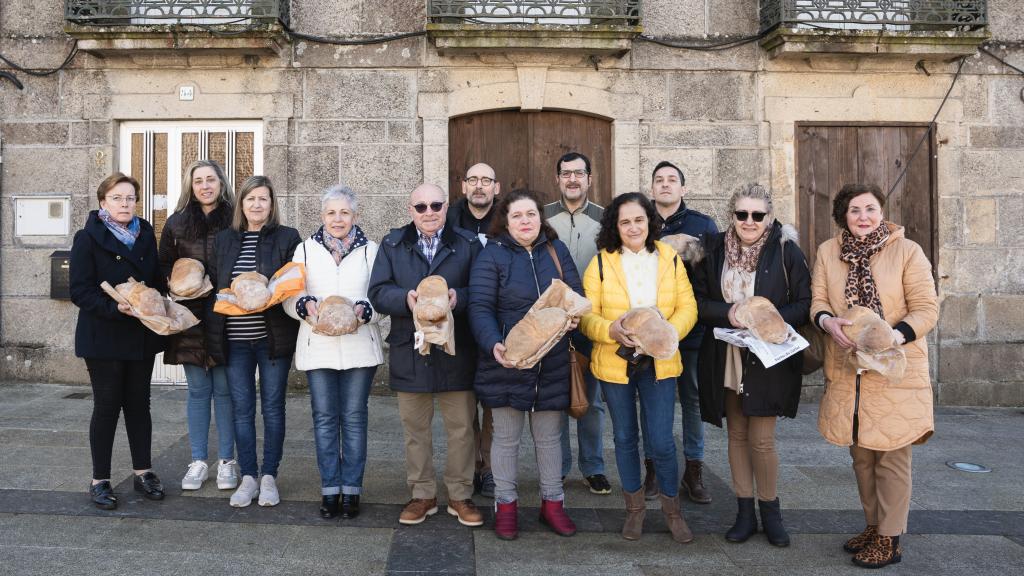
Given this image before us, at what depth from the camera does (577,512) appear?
4160 mm

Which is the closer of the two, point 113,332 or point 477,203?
point 113,332

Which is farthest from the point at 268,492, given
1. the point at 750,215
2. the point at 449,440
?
the point at 750,215

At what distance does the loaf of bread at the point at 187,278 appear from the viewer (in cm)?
412

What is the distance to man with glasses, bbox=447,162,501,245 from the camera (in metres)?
4.43

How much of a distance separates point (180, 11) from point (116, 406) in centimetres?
449

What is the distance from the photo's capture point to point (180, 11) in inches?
280

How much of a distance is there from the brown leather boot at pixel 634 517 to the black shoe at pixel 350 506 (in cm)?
144

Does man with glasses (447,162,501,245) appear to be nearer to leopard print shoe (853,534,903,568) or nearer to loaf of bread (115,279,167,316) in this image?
loaf of bread (115,279,167,316)

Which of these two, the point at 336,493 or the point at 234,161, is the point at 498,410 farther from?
the point at 234,161

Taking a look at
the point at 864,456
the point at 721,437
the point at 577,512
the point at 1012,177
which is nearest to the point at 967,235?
the point at 1012,177

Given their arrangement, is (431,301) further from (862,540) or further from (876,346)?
(862,540)

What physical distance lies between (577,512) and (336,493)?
1.32 meters

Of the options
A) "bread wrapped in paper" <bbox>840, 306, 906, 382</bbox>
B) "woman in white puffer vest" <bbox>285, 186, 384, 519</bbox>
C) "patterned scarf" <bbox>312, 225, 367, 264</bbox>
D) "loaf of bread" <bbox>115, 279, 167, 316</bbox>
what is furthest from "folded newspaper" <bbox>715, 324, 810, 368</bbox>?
"loaf of bread" <bbox>115, 279, 167, 316</bbox>

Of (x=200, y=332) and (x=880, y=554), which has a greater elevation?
(x=200, y=332)
